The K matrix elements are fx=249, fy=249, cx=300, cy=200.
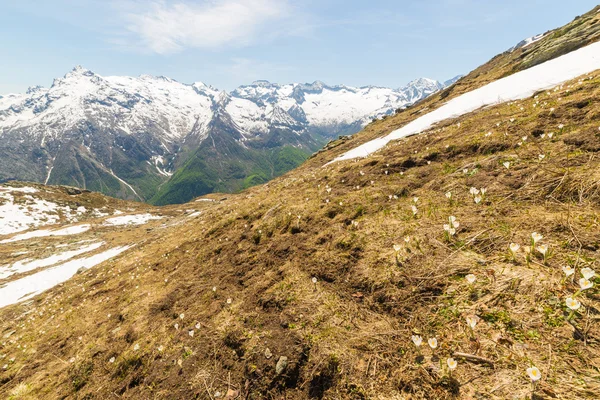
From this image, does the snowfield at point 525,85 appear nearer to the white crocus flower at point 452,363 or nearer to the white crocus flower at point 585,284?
the white crocus flower at point 585,284

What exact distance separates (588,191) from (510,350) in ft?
13.4

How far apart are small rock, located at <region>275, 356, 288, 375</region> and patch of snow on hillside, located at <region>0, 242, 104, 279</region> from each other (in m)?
42.2

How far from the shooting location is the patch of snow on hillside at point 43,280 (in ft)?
80.1

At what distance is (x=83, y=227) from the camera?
5519 cm

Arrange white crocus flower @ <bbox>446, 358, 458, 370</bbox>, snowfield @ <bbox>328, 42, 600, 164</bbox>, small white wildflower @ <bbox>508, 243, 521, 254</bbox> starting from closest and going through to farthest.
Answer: white crocus flower @ <bbox>446, 358, 458, 370</bbox>, small white wildflower @ <bbox>508, 243, 521, 254</bbox>, snowfield @ <bbox>328, 42, 600, 164</bbox>

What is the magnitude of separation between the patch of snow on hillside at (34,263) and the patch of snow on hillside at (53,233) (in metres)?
17.9

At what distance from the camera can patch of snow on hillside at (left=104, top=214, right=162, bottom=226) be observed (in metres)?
59.1

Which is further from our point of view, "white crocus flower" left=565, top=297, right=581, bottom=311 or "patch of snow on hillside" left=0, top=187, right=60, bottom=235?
"patch of snow on hillside" left=0, top=187, right=60, bottom=235

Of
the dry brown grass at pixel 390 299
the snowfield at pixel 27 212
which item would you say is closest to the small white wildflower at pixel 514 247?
the dry brown grass at pixel 390 299

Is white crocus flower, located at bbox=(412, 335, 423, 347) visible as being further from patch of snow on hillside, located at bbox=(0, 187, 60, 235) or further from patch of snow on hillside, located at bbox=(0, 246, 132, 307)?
patch of snow on hillside, located at bbox=(0, 187, 60, 235)

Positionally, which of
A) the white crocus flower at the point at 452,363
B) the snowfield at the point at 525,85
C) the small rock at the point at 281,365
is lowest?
the small rock at the point at 281,365

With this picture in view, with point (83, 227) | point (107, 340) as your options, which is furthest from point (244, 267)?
point (83, 227)

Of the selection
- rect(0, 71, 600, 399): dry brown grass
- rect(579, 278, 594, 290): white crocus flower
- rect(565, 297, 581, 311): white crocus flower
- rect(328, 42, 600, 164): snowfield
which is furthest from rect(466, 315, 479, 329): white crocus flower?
rect(328, 42, 600, 164): snowfield

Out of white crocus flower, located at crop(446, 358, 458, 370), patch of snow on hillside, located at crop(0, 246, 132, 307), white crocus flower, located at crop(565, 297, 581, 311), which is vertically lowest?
patch of snow on hillside, located at crop(0, 246, 132, 307)
